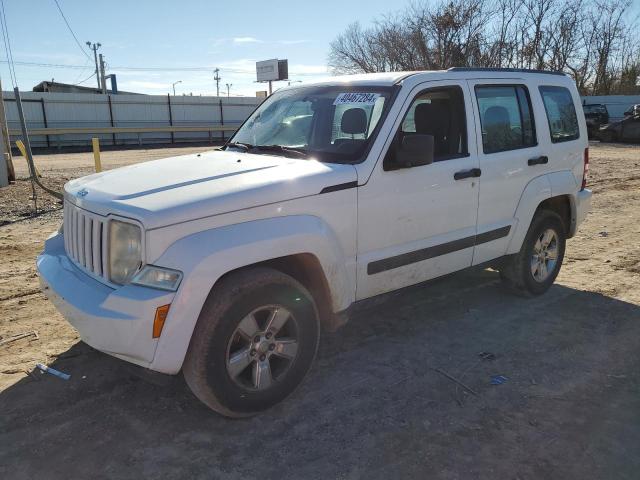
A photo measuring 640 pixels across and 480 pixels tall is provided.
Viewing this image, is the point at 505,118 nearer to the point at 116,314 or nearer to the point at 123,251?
the point at 123,251

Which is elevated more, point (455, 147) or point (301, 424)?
point (455, 147)

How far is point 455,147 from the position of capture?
13.8 feet

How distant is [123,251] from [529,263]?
376cm

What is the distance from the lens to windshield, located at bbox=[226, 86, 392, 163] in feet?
12.1

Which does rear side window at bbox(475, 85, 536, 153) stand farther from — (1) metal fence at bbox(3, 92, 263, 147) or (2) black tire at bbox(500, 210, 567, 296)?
(1) metal fence at bbox(3, 92, 263, 147)

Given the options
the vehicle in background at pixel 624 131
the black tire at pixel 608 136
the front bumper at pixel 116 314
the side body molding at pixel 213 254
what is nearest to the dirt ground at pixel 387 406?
the front bumper at pixel 116 314

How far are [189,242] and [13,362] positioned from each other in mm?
2034

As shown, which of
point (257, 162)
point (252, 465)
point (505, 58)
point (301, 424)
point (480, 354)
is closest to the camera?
point (252, 465)

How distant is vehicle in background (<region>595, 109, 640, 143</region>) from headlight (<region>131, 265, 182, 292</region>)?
27.6 meters

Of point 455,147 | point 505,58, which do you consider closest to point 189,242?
point 455,147

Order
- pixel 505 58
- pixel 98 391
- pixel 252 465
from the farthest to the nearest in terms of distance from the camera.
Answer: pixel 505 58 < pixel 98 391 < pixel 252 465

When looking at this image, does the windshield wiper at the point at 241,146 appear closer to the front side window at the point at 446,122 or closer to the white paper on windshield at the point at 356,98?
the white paper on windshield at the point at 356,98

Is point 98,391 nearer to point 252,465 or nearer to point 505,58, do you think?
point 252,465

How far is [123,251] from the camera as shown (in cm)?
290
